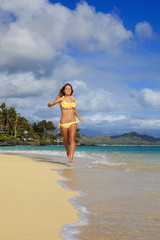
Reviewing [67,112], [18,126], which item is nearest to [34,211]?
[67,112]

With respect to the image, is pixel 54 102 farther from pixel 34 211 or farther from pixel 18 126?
pixel 18 126

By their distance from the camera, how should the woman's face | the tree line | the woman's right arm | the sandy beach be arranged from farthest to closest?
the tree line, the woman's face, the woman's right arm, the sandy beach

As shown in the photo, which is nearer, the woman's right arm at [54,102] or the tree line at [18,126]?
the woman's right arm at [54,102]

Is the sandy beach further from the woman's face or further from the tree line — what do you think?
the tree line

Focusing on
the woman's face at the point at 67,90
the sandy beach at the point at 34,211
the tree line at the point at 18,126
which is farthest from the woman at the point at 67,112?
the tree line at the point at 18,126

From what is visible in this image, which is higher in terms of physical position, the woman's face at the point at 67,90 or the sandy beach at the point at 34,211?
the woman's face at the point at 67,90

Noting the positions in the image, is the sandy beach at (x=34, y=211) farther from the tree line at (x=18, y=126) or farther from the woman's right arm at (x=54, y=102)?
the tree line at (x=18, y=126)

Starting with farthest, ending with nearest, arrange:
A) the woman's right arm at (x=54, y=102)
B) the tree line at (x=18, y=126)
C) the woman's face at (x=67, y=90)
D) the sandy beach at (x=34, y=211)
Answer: the tree line at (x=18, y=126) < the woman's face at (x=67, y=90) < the woman's right arm at (x=54, y=102) < the sandy beach at (x=34, y=211)

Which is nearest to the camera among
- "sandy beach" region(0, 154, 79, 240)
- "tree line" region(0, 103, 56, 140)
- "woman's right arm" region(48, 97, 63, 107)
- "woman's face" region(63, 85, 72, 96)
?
"sandy beach" region(0, 154, 79, 240)

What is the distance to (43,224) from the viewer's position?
8.83 feet

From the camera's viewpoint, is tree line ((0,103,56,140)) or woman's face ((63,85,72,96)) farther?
tree line ((0,103,56,140))

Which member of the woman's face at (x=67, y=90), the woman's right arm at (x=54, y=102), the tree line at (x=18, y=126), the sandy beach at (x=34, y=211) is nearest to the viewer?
the sandy beach at (x=34, y=211)

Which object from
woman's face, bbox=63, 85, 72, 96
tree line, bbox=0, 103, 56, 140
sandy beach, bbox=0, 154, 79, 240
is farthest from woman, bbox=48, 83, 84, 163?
tree line, bbox=0, 103, 56, 140

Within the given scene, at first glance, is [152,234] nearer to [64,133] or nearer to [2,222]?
[2,222]
